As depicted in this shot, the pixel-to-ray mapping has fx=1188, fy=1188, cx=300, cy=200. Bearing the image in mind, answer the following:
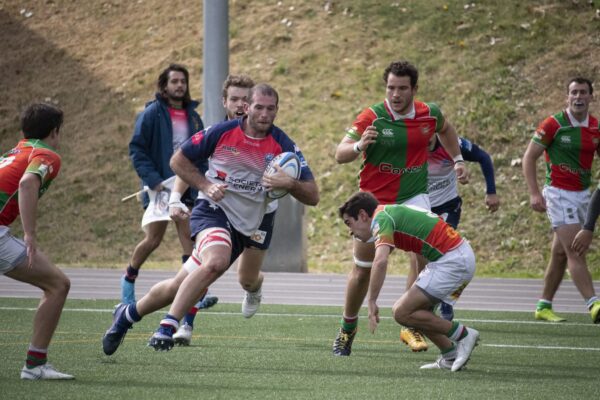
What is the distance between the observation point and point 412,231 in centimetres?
830

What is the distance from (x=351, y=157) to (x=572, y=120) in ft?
12.5

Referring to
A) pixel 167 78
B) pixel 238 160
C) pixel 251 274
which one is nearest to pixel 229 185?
pixel 238 160

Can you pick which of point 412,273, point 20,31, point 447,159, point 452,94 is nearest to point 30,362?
point 412,273

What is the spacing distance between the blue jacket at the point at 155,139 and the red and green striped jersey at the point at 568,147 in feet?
12.0

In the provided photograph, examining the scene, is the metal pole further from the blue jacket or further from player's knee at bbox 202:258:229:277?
player's knee at bbox 202:258:229:277

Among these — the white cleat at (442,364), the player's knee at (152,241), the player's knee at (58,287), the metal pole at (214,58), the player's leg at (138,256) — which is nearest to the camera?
the player's knee at (58,287)

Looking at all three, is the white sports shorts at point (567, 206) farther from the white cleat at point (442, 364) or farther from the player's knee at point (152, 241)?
the white cleat at point (442, 364)

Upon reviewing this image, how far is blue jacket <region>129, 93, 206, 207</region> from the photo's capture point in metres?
11.8

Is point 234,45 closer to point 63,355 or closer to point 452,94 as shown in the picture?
point 452,94

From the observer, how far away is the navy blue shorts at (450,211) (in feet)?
38.3

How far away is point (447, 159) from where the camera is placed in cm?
1173

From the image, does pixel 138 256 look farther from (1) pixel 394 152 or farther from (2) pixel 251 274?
(1) pixel 394 152

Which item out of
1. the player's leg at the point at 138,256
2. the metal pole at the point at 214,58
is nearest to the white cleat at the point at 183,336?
the player's leg at the point at 138,256

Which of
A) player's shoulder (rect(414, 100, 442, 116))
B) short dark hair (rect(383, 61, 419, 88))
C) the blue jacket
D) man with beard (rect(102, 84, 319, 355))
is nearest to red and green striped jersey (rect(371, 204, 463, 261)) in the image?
man with beard (rect(102, 84, 319, 355))
